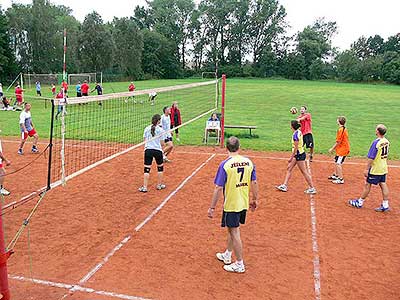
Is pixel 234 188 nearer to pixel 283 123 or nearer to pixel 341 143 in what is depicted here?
pixel 341 143

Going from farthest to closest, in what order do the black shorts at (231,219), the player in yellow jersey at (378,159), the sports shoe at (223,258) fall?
the player in yellow jersey at (378,159)
the sports shoe at (223,258)
the black shorts at (231,219)

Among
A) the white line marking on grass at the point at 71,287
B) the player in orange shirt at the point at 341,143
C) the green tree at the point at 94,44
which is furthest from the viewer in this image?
the green tree at the point at 94,44

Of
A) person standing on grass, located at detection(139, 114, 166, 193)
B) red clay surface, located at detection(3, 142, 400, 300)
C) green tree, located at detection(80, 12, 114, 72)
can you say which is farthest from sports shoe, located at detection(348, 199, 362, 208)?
green tree, located at detection(80, 12, 114, 72)

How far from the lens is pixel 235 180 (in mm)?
5863

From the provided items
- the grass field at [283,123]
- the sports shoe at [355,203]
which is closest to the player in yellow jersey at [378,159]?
the sports shoe at [355,203]

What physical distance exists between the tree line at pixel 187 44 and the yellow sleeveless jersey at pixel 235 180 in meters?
56.3

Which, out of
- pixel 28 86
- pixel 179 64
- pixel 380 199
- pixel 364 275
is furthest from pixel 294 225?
pixel 179 64

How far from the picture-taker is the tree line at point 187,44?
59.0 metres

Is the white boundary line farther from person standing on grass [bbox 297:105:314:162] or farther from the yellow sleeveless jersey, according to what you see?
person standing on grass [bbox 297:105:314:162]

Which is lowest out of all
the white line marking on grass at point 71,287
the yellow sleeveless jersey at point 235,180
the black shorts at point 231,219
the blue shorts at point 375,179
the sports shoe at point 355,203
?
the white line marking on grass at point 71,287

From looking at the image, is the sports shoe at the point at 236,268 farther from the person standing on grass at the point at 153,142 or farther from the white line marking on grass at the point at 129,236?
the person standing on grass at the point at 153,142

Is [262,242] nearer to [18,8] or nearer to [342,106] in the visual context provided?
[342,106]

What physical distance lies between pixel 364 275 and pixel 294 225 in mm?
2101

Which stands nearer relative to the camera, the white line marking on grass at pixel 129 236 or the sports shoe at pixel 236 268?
the white line marking on grass at pixel 129 236
